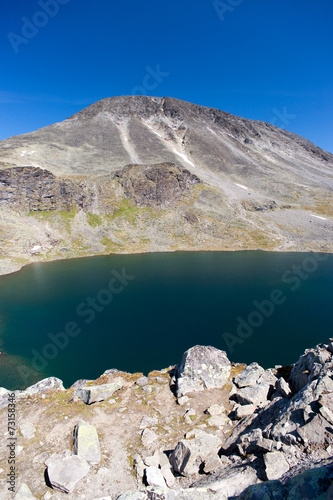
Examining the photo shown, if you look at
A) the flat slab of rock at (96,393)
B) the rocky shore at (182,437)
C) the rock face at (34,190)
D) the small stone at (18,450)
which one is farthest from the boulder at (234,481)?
the rock face at (34,190)

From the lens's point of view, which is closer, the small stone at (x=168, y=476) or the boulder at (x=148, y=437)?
the small stone at (x=168, y=476)

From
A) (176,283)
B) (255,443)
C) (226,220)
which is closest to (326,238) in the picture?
(226,220)

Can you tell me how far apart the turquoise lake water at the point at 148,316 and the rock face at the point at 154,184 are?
57239 mm

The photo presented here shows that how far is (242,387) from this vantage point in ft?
54.5

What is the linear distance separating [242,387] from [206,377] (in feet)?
8.03

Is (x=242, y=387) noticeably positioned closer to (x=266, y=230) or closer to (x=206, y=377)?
(x=206, y=377)

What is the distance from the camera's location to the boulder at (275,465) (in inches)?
307

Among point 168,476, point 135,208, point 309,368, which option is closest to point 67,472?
point 168,476

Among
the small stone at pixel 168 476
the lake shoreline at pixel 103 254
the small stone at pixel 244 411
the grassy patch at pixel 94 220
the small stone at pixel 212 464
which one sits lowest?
the small stone at pixel 168 476

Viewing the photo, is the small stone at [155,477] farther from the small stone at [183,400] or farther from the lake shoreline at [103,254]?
the lake shoreline at [103,254]

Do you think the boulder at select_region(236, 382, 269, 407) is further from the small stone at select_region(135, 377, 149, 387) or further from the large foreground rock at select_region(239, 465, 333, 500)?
the large foreground rock at select_region(239, 465, 333, 500)

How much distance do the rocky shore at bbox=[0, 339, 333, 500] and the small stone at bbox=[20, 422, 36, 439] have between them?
1.9 inches

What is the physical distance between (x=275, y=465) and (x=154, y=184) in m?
121

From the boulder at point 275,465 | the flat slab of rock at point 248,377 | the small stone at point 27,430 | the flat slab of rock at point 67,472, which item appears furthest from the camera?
the flat slab of rock at point 248,377
